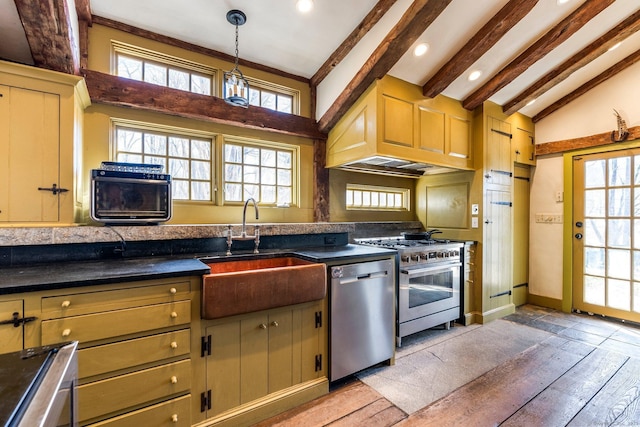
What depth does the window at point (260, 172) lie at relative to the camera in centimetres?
→ 283

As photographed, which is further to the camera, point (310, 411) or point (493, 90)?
point (493, 90)

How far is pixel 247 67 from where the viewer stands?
9.33 feet

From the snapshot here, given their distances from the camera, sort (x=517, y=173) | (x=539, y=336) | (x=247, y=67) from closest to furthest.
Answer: (x=247, y=67), (x=539, y=336), (x=517, y=173)

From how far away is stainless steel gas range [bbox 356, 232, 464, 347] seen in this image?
2.82 meters

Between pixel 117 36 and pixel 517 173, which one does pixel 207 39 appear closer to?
pixel 117 36

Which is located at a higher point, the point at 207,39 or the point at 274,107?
the point at 207,39

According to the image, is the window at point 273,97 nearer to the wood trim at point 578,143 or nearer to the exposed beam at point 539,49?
the exposed beam at point 539,49

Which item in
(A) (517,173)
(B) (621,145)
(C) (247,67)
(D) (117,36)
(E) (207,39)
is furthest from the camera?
(A) (517,173)

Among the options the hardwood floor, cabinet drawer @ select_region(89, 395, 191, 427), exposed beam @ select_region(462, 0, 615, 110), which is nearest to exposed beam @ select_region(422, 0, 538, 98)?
exposed beam @ select_region(462, 0, 615, 110)

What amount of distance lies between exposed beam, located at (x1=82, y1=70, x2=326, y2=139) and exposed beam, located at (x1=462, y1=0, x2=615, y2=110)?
6.46 ft

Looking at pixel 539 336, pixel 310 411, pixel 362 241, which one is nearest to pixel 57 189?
pixel 310 411

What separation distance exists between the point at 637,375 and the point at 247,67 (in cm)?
419

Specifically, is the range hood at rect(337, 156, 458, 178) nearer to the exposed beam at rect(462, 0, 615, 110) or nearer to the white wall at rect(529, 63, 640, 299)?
the exposed beam at rect(462, 0, 615, 110)

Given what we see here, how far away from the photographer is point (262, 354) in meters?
1.83
